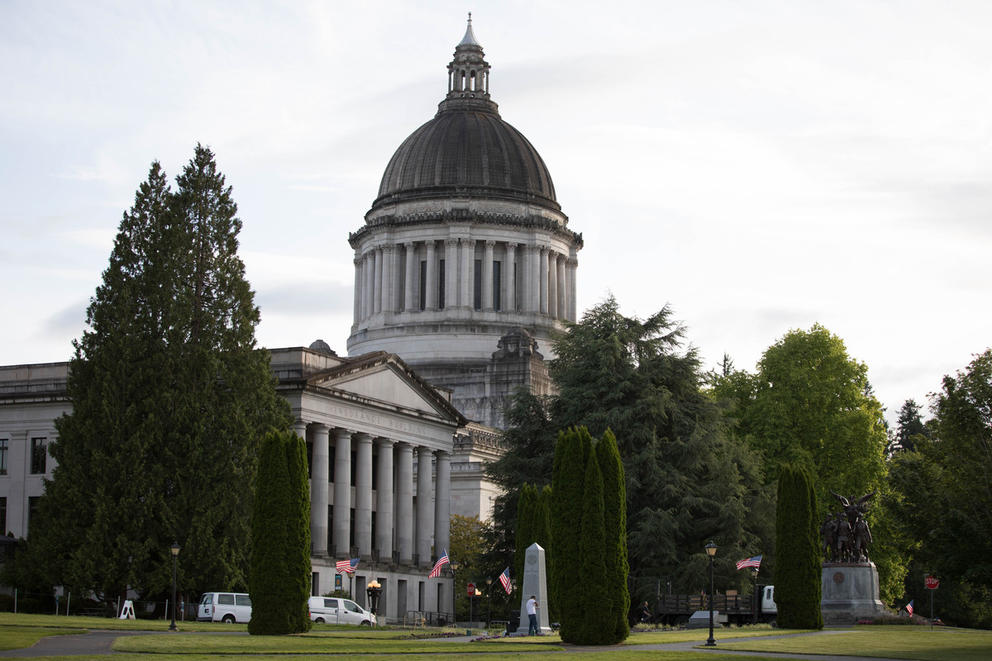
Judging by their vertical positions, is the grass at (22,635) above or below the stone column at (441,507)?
below

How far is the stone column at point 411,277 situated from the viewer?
113 m

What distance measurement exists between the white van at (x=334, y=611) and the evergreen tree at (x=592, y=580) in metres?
19.4

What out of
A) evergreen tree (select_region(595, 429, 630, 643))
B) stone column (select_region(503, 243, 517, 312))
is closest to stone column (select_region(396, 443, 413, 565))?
stone column (select_region(503, 243, 517, 312))

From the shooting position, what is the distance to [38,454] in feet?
238

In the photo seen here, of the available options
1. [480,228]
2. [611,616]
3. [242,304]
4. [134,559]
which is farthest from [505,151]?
[611,616]

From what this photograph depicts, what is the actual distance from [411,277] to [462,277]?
4.29 metres

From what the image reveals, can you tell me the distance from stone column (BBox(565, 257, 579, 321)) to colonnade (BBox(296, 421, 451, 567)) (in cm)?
3627

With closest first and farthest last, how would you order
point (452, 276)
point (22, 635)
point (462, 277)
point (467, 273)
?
point (22, 635)
point (467, 273)
point (452, 276)
point (462, 277)

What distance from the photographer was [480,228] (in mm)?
111875

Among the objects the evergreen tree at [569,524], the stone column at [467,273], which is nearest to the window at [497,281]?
the stone column at [467,273]

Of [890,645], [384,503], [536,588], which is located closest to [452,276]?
[384,503]

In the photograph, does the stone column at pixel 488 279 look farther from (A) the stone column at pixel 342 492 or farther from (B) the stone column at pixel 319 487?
(B) the stone column at pixel 319 487

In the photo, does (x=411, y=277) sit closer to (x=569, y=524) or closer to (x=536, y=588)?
(x=536, y=588)

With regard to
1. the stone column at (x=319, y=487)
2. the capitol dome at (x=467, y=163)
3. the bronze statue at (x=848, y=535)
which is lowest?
the bronze statue at (x=848, y=535)
